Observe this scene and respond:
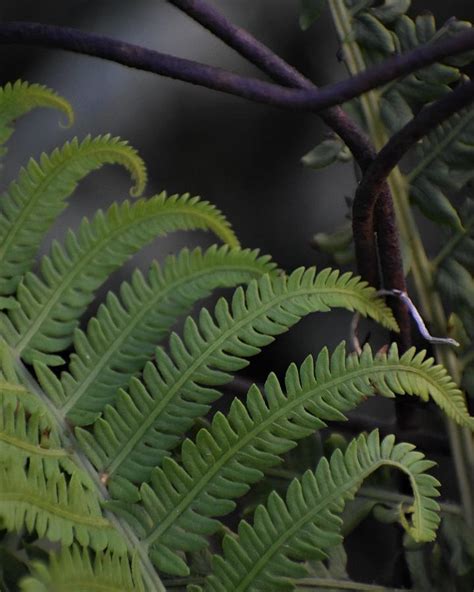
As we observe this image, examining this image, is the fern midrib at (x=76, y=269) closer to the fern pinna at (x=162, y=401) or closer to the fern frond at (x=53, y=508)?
the fern pinna at (x=162, y=401)

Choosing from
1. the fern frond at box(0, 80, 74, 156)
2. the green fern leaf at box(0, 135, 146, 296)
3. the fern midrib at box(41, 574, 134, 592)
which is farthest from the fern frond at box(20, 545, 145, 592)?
the fern frond at box(0, 80, 74, 156)

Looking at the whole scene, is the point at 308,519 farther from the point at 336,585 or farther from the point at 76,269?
the point at 76,269

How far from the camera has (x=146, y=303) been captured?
679 mm

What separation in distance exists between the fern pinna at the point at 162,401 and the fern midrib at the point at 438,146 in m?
0.16

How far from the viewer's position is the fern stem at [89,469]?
624mm

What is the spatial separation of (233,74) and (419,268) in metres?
0.29

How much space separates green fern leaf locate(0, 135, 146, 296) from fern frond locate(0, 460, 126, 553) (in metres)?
0.20

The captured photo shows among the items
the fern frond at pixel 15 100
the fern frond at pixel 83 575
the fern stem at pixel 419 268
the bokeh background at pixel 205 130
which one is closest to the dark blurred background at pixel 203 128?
the bokeh background at pixel 205 130

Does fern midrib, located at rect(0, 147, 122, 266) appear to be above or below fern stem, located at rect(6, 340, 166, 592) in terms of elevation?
above

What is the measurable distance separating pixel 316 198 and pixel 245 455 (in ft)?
2.16

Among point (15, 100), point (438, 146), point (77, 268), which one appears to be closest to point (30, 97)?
point (15, 100)

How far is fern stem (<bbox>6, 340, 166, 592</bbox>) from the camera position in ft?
2.05

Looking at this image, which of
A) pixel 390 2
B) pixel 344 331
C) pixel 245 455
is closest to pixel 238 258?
pixel 245 455

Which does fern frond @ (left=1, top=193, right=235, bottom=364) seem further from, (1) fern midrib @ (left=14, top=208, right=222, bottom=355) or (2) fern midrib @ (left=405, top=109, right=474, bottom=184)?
(2) fern midrib @ (left=405, top=109, right=474, bottom=184)
